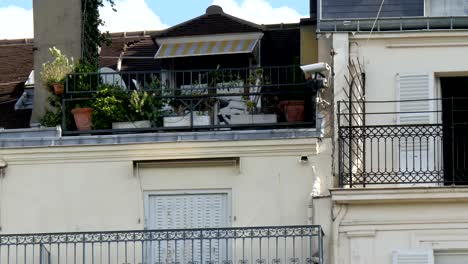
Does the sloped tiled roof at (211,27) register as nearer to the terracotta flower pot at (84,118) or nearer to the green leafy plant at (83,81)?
the green leafy plant at (83,81)

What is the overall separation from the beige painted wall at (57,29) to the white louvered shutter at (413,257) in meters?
7.00

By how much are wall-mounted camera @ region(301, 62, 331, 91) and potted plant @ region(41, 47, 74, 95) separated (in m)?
3.98

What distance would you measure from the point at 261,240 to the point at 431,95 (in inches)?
134

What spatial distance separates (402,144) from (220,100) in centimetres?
303

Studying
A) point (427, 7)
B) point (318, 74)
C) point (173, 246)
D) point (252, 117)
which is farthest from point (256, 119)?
point (427, 7)

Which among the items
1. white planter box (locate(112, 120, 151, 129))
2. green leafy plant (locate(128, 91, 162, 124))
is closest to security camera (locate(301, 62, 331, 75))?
green leafy plant (locate(128, 91, 162, 124))

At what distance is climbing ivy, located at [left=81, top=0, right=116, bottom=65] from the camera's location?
27500mm

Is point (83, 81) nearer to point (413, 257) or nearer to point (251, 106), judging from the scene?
point (251, 106)

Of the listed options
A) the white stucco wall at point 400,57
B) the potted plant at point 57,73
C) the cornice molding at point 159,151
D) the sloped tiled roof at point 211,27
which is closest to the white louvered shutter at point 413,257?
the cornice molding at point 159,151

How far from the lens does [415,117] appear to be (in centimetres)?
2442

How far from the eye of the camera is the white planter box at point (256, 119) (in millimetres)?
24844

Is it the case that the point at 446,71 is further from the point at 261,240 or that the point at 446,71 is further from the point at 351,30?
the point at 261,240

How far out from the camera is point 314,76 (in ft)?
79.6

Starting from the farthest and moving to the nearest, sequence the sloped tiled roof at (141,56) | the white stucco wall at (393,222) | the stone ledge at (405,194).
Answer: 1. the sloped tiled roof at (141,56)
2. the white stucco wall at (393,222)
3. the stone ledge at (405,194)
